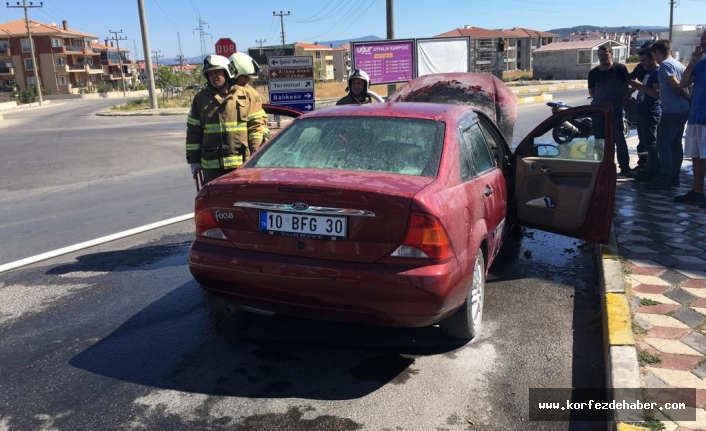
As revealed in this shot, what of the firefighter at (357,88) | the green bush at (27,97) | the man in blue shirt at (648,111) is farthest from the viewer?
the green bush at (27,97)

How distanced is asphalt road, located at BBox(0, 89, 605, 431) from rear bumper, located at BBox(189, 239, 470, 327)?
16.4 inches

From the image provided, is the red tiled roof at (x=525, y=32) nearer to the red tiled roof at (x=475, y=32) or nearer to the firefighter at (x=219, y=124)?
the red tiled roof at (x=475, y=32)

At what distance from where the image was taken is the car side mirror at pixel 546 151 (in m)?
5.32

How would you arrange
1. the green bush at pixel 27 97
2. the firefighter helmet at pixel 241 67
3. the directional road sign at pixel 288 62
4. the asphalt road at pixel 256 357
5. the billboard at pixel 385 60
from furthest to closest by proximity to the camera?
the green bush at pixel 27 97, the billboard at pixel 385 60, the directional road sign at pixel 288 62, the firefighter helmet at pixel 241 67, the asphalt road at pixel 256 357

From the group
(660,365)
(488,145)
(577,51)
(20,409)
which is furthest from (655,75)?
(577,51)

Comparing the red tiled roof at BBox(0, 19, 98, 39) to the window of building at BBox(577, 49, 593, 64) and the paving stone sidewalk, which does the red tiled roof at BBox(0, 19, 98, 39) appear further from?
the paving stone sidewalk

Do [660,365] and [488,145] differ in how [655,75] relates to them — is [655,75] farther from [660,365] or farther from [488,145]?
[660,365]

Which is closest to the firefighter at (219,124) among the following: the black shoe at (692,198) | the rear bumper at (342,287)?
the rear bumper at (342,287)

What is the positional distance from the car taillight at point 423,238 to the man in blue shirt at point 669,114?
5.44 metres

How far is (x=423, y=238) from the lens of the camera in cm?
315

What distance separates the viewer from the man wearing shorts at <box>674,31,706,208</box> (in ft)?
21.3

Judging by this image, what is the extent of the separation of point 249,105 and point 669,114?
5.23 metres

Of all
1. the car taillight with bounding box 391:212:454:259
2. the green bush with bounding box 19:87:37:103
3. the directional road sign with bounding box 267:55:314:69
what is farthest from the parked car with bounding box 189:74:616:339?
the green bush with bounding box 19:87:37:103

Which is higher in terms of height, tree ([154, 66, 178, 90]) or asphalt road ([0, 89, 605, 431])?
tree ([154, 66, 178, 90])
